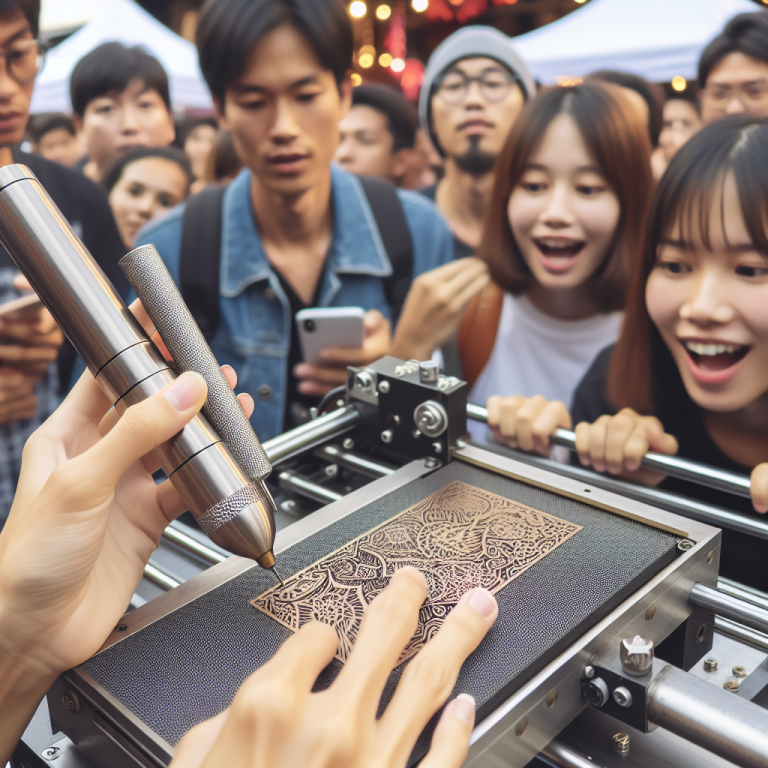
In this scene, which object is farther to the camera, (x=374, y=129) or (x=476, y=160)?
(x=374, y=129)

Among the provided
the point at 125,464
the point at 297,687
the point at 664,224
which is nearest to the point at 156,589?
the point at 125,464

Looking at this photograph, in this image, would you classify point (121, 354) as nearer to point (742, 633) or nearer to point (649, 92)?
point (742, 633)

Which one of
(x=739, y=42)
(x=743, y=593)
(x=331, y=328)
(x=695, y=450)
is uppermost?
(x=739, y=42)

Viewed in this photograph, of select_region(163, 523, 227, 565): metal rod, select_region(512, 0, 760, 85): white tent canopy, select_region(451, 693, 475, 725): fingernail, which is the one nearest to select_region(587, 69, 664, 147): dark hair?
select_region(512, 0, 760, 85): white tent canopy

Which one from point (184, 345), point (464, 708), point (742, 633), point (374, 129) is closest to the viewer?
point (464, 708)

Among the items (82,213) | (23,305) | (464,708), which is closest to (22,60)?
(82,213)

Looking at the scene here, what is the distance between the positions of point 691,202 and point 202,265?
3.80ft

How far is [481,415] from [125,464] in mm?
707

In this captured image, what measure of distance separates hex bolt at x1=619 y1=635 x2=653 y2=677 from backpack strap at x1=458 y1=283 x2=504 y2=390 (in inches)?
54.4

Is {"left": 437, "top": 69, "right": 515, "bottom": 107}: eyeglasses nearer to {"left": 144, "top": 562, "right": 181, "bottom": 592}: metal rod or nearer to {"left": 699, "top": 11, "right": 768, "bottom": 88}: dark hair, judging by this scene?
{"left": 699, "top": 11, "right": 768, "bottom": 88}: dark hair

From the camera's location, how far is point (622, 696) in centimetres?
54

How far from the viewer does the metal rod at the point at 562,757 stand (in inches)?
21.7

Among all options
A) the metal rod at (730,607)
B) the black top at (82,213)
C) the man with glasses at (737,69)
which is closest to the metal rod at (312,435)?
the metal rod at (730,607)

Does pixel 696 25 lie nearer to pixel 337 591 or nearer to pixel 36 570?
pixel 337 591
